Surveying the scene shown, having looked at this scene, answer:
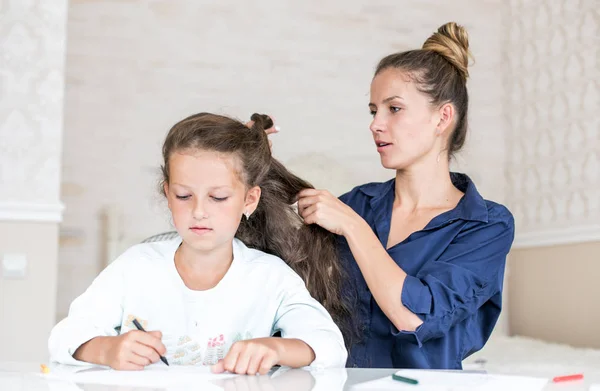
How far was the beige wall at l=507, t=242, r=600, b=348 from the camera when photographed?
393 cm

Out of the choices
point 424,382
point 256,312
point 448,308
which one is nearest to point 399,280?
point 448,308

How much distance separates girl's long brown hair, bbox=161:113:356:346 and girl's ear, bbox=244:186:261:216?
2 cm

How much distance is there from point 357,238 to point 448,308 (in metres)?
0.25

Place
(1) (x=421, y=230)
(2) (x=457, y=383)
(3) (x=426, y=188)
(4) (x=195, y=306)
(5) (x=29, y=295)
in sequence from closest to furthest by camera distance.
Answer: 1. (2) (x=457, y=383)
2. (4) (x=195, y=306)
3. (1) (x=421, y=230)
4. (3) (x=426, y=188)
5. (5) (x=29, y=295)

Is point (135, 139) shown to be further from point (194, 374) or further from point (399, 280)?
point (194, 374)

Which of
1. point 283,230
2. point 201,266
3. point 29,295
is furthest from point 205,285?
point 29,295

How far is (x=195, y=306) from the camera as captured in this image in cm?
156

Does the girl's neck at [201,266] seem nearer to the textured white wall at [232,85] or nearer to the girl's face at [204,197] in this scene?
the girl's face at [204,197]

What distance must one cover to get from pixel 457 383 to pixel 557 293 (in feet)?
10.8

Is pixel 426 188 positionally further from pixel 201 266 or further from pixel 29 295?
pixel 29 295

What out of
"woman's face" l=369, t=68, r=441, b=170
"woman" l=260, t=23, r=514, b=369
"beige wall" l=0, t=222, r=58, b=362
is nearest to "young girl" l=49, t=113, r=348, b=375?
"woman" l=260, t=23, r=514, b=369

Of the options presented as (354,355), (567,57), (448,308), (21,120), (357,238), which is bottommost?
(354,355)

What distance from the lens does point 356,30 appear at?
4.72 m

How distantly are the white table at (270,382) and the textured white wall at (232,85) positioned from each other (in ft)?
9.39
